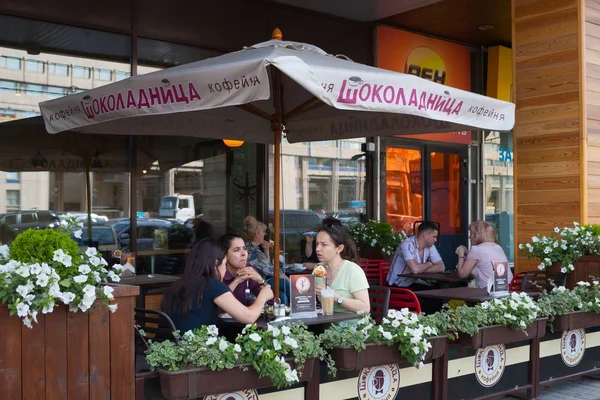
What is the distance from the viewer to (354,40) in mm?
9500

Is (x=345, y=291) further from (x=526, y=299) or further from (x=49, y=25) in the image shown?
(x=49, y=25)

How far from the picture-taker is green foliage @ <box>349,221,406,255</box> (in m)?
9.09

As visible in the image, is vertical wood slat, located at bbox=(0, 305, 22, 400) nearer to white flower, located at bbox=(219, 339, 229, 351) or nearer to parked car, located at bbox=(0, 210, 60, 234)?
white flower, located at bbox=(219, 339, 229, 351)

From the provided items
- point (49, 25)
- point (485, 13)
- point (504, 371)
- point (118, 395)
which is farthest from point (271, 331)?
point (485, 13)

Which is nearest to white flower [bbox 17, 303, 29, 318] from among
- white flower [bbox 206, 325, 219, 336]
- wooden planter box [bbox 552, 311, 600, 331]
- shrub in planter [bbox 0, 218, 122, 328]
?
shrub in planter [bbox 0, 218, 122, 328]

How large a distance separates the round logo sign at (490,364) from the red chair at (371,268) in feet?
11.7

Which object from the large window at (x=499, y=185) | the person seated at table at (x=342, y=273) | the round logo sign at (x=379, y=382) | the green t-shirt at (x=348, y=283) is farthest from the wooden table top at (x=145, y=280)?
the large window at (x=499, y=185)

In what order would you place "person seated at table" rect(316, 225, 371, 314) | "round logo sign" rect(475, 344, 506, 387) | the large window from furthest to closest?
the large window < "round logo sign" rect(475, 344, 506, 387) < "person seated at table" rect(316, 225, 371, 314)

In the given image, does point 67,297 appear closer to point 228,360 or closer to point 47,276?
point 47,276

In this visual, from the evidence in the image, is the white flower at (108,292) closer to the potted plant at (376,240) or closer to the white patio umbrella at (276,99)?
the white patio umbrella at (276,99)

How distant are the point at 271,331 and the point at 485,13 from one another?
7.22 m

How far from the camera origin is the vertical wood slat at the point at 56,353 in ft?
9.80

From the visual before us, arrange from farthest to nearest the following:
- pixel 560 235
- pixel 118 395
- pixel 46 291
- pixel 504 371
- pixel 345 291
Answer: pixel 560 235, pixel 504 371, pixel 345 291, pixel 118 395, pixel 46 291

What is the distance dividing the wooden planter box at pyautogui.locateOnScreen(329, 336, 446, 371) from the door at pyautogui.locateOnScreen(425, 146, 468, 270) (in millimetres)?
6639
